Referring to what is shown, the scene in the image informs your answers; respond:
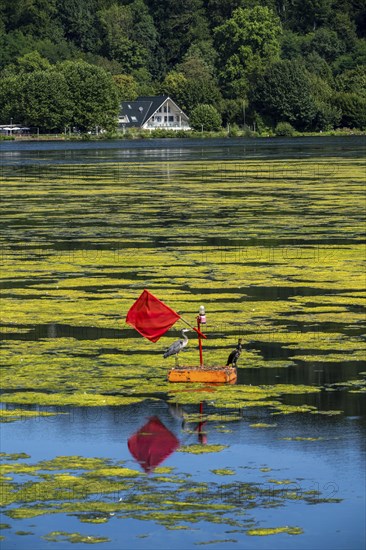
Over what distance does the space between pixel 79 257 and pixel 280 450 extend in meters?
17.7

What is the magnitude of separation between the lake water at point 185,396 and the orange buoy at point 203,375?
224mm

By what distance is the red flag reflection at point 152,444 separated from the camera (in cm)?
1528

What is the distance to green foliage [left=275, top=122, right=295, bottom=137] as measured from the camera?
570 feet

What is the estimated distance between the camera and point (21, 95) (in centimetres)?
17500

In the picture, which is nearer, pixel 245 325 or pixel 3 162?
pixel 245 325

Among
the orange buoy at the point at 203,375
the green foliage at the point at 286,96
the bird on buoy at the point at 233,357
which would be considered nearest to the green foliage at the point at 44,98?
the green foliage at the point at 286,96

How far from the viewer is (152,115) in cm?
18775

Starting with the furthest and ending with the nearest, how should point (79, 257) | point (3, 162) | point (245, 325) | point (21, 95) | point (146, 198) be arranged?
point (21, 95) → point (3, 162) → point (146, 198) → point (79, 257) → point (245, 325)

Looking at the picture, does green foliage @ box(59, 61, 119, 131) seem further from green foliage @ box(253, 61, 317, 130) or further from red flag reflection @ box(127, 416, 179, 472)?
red flag reflection @ box(127, 416, 179, 472)

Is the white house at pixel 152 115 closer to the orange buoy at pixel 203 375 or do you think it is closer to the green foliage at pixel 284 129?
the green foliage at pixel 284 129

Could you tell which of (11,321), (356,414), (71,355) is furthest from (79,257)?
(356,414)

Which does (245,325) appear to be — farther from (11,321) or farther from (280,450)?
(280,450)

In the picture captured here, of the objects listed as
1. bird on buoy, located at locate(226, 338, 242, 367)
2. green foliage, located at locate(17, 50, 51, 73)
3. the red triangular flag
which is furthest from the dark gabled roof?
bird on buoy, located at locate(226, 338, 242, 367)

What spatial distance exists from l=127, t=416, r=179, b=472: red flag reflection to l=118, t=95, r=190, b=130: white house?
172 metres
